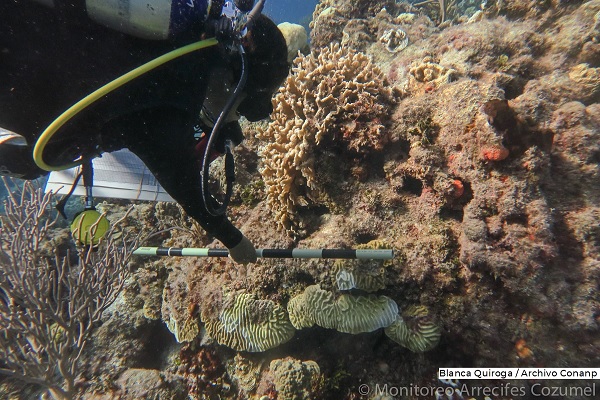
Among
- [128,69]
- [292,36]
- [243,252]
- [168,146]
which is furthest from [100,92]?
[292,36]

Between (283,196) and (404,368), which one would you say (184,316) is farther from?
(404,368)

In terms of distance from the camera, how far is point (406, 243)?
2926mm

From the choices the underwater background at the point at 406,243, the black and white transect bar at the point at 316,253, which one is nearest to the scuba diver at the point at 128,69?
the black and white transect bar at the point at 316,253

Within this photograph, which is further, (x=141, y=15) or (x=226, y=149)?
(x=226, y=149)

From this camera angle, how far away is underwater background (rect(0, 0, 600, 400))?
2557mm

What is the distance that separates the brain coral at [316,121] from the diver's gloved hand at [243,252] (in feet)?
3.00

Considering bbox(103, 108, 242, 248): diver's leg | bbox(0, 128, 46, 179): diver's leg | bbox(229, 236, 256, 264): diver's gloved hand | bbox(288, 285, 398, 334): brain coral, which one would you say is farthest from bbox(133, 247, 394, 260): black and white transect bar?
bbox(0, 128, 46, 179): diver's leg

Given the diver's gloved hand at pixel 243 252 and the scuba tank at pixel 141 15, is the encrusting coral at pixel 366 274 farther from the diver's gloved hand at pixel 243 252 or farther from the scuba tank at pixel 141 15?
the scuba tank at pixel 141 15

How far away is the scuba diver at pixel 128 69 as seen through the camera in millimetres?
1482

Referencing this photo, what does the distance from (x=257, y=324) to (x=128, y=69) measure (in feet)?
9.03

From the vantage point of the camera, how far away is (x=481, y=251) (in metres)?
2.50

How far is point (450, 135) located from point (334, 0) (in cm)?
614

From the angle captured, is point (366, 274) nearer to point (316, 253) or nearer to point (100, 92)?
point (316, 253)

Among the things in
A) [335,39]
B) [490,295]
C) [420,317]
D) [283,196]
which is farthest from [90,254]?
[335,39]
